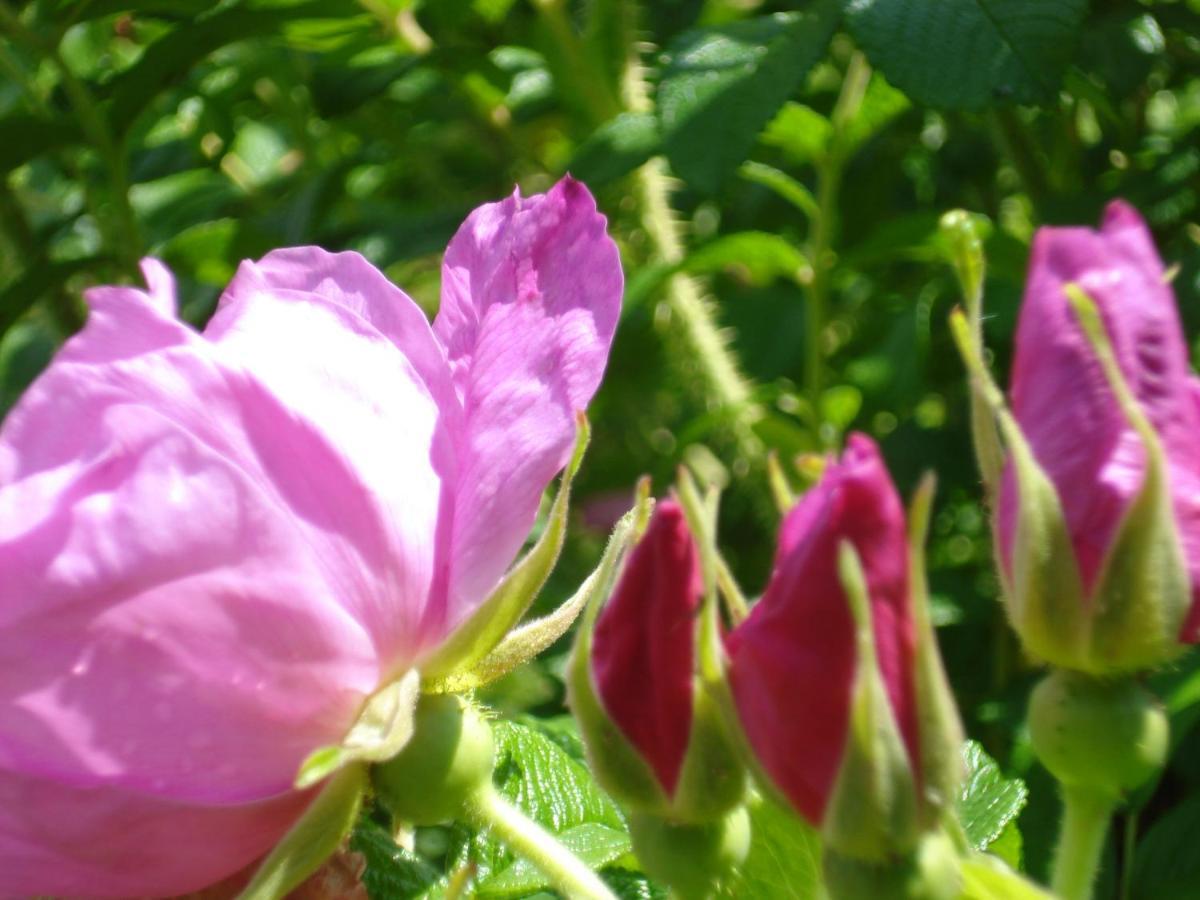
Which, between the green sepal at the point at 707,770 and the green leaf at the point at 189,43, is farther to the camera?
the green leaf at the point at 189,43

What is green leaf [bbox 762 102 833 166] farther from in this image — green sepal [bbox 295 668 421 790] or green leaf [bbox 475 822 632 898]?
green sepal [bbox 295 668 421 790]

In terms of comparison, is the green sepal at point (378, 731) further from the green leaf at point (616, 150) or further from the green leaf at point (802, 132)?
the green leaf at point (802, 132)

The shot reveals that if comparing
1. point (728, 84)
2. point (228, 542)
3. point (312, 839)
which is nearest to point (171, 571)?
point (228, 542)

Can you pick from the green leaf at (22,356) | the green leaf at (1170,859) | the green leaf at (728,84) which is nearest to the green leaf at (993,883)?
the green leaf at (1170,859)

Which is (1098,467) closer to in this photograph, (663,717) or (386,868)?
(663,717)

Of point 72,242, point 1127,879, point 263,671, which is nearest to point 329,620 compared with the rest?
point 263,671

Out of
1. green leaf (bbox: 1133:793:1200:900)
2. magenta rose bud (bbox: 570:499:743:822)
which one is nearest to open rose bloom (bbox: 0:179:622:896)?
magenta rose bud (bbox: 570:499:743:822)

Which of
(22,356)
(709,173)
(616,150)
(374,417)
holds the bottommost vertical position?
(22,356)
